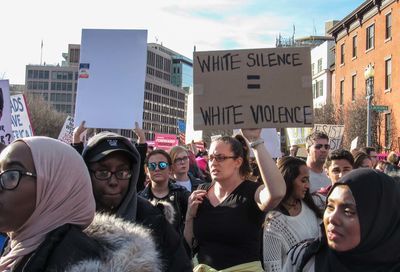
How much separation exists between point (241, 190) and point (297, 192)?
1.98ft

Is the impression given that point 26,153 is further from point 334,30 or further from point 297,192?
point 334,30

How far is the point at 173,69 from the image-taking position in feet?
543

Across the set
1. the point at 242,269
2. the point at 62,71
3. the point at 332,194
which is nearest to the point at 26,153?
the point at 332,194

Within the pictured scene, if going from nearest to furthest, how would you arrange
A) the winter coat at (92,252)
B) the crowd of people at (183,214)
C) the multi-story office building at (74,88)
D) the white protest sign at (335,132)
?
1. the winter coat at (92,252)
2. the crowd of people at (183,214)
3. the white protest sign at (335,132)
4. the multi-story office building at (74,88)

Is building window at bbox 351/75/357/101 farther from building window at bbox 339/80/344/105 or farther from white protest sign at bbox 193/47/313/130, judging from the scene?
white protest sign at bbox 193/47/313/130

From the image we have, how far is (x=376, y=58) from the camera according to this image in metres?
33.6

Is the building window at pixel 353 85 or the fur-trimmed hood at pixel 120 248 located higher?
the building window at pixel 353 85

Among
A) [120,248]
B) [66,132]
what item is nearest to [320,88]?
[66,132]

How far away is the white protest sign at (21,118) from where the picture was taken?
27.3 feet

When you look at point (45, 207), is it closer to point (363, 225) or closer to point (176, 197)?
point (363, 225)

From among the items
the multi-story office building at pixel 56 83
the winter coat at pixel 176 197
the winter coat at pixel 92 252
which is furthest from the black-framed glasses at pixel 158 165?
the multi-story office building at pixel 56 83

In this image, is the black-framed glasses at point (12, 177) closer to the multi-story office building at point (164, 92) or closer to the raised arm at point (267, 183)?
the raised arm at point (267, 183)

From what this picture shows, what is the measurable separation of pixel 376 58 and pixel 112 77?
30.7 meters

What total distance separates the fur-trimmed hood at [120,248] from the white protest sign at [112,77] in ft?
11.5
